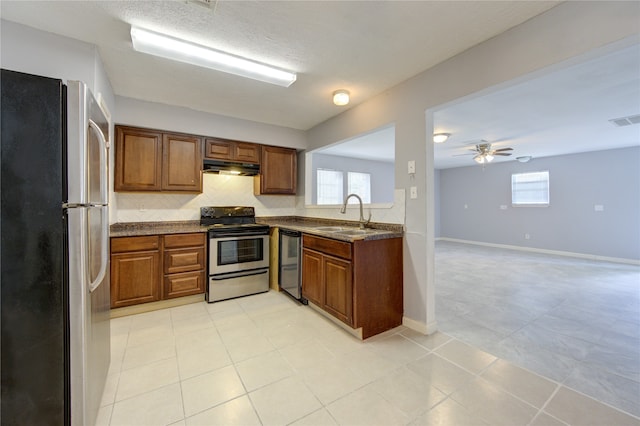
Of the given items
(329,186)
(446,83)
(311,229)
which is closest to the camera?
(446,83)

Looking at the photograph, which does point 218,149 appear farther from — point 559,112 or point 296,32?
point 559,112

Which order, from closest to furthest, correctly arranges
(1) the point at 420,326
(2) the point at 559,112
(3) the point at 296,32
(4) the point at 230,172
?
(3) the point at 296,32, (1) the point at 420,326, (2) the point at 559,112, (4) the point at 230,172

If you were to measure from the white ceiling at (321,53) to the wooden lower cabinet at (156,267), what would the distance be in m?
1.69

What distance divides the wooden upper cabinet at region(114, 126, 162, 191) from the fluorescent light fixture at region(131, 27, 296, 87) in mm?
1436

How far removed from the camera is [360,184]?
7199 millimetres

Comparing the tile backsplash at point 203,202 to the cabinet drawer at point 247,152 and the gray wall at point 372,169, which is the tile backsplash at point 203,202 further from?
the gray wall at point 372,169

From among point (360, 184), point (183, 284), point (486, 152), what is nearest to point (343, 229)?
point (183, 284)

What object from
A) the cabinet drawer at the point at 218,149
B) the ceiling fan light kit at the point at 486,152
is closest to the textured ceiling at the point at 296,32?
the cabinet drawer at the point at 218,149

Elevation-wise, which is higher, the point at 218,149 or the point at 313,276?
the point at 218,149

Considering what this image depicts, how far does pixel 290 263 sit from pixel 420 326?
1.63 metres

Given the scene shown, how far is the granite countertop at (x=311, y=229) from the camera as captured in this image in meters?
2.44

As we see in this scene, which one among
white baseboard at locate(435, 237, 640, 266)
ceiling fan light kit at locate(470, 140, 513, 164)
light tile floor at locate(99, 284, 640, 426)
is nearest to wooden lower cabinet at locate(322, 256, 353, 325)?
light tile floor at locate(99, 284, 640, 426)

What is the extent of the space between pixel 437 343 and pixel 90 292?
245 centimetres

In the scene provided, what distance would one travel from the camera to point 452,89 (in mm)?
2184
